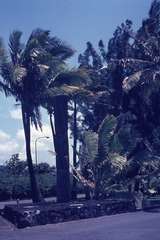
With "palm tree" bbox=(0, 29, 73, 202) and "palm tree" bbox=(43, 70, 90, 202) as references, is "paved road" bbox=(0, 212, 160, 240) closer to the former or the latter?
"palm tree" bbox=(43, 70, 90, 202)

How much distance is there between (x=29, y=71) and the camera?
72.0ft

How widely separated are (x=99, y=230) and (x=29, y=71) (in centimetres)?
1023

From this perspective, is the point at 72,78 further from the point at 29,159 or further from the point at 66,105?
the point at 29,159

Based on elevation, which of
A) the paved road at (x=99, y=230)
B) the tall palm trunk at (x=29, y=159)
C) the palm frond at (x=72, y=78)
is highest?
the palm frond at (x=72, y=78)

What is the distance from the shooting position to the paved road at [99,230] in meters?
13.1

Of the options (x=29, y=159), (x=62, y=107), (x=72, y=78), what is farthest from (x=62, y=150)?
(x=72, y=78)

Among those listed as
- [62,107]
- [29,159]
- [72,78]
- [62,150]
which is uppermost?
[72,78]

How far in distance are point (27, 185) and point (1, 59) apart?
40.0ft

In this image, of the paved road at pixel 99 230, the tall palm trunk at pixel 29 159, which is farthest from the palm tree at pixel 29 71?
the paved road at pixel 99 230

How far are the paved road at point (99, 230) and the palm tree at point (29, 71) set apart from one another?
19.3ft

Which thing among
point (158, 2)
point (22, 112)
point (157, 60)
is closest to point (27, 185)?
point (22, 112)

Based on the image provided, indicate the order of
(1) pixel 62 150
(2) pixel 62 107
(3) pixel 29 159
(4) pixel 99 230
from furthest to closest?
(2) pixel 62 107, (1) pixel 62 150, (3) pixel 29 159, (4) pixel 99 230

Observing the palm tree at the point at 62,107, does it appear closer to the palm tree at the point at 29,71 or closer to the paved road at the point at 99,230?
the palm tree at the point at 29,71

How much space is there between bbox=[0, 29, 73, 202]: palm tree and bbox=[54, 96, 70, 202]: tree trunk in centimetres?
108
